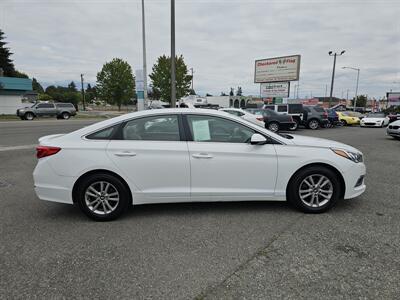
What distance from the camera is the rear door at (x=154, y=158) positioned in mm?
3547

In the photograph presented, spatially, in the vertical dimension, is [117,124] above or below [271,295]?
above

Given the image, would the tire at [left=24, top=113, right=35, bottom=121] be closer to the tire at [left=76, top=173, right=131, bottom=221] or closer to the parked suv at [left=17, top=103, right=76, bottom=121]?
the parked suv at [left=17, top=103, right=76, bottom=121]

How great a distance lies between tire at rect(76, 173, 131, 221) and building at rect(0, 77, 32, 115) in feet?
124

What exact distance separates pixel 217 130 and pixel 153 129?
0.90 metres

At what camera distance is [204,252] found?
288 cm

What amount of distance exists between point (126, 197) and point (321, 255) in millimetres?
2463

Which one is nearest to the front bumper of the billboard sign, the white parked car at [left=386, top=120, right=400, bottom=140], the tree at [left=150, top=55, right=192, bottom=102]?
the white parked car at [left=386, top=120, right=400, bottom=140]

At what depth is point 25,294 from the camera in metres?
2.24

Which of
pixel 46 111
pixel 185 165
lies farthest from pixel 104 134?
pixel 46 111

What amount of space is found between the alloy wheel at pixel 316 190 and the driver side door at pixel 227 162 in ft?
1.49

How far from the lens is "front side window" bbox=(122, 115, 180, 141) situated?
3.69 meters

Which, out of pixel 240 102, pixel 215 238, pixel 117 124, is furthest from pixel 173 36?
pixel 240 102

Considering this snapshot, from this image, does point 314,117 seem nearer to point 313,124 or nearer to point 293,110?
point 313,124

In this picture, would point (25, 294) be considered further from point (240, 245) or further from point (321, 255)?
point (321, 255)
